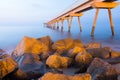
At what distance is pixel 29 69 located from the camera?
7250 mm

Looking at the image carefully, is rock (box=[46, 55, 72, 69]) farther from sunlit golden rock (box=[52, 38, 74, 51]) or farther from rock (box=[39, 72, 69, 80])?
rock (box=[39, 72, 69, 80])

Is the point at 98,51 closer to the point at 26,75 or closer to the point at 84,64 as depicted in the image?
the point at 84,64

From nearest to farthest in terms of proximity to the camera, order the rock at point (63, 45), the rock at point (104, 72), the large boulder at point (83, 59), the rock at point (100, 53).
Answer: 1. the rock at point (104, 72)
2. the large boulder at point (83, 59)
3. the rock at point (100, 53)
4. the rock at point (63, 45)

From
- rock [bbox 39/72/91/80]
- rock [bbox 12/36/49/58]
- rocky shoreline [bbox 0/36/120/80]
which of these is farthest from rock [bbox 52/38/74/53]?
rock [bbox 39/72/91/80]

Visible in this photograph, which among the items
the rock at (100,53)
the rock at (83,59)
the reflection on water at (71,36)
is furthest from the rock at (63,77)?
the reflection on water at (71,36)

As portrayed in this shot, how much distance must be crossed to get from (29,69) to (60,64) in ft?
3.93

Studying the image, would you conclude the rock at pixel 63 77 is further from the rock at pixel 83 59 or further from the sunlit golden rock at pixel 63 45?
the sunlit golden rock at pixel 63 45

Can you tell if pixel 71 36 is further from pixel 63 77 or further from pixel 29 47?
pixel 63 77

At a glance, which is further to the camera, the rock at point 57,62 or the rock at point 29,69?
the rock at point 57,62

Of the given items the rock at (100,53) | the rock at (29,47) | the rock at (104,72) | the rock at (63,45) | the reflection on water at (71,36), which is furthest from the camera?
the reflection on water at (71,36)

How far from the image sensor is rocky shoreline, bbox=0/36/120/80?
5906 mm

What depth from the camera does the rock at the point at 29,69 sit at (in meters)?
6.39

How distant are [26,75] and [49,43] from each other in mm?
5704

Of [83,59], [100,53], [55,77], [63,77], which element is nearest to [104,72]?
[63,77]
